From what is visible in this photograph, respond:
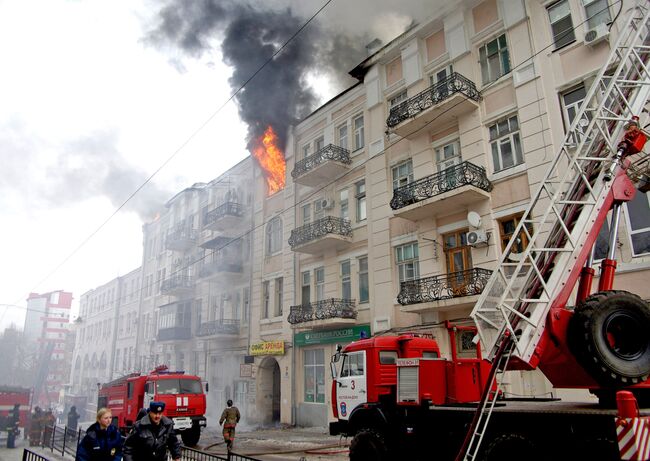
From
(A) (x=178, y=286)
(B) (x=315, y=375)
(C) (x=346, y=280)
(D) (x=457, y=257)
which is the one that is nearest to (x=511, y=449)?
(D) (x=457, y=257)

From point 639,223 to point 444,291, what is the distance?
5.86 metres

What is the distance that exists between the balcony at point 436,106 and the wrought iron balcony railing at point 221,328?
48.7 feet

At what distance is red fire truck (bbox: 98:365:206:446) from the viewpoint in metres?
17.2

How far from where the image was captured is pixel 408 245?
1822 cm

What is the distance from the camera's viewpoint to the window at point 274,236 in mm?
25625

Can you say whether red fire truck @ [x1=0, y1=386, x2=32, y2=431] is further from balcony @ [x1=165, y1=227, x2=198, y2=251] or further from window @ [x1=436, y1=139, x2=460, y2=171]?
window @ [x1=436, y1=139, x2=460, y2=171]

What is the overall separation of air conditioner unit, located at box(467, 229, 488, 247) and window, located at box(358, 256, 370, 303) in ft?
18.0

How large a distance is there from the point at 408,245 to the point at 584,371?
11807 millimetres

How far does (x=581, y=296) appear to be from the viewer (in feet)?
22.8

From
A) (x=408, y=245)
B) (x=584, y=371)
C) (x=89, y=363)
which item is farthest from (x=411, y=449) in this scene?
(x=89, y=363)

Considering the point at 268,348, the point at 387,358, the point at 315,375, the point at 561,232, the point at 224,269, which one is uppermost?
the point at 224,269

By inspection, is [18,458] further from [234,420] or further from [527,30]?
[527,30]

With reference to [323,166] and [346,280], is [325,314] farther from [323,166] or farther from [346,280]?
[323,166]

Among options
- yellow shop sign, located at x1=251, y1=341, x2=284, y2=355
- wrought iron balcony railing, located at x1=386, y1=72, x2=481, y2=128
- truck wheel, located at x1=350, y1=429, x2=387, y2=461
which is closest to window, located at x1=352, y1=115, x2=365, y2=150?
wrought iron balcony railing, located at x1=386, y1=72, x2=481, y2=128
